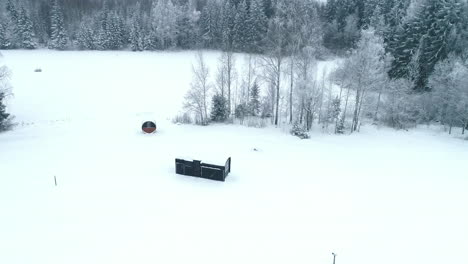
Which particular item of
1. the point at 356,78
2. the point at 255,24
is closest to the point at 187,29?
the point at 255,24

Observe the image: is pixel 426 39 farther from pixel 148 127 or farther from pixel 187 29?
pixel 187 29

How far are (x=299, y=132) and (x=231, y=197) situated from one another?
43.2 feet

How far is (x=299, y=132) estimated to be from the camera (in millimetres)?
28016

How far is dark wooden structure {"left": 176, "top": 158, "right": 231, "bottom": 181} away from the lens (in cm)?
1853

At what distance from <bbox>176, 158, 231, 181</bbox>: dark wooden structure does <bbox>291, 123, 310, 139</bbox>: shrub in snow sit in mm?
10848

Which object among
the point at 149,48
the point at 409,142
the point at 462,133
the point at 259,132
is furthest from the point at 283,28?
the point at 149,48

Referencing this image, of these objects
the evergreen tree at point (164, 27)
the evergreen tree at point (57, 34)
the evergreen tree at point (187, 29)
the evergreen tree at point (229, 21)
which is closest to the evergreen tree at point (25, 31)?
the evergreen tree at point (57, 34)

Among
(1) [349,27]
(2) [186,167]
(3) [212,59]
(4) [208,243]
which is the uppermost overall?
(1) [349,27]

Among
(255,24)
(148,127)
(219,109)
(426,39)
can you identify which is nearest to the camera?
(148,127)

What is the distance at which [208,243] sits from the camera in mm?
13242

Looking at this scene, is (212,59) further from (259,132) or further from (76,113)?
(259,132)

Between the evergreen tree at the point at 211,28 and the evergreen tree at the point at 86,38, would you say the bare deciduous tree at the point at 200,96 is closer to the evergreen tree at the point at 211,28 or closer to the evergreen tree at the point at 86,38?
the evergreen tree at the point at 211,28

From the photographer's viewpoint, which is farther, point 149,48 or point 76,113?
point 149,48

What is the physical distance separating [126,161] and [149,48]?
58022 millimetres
